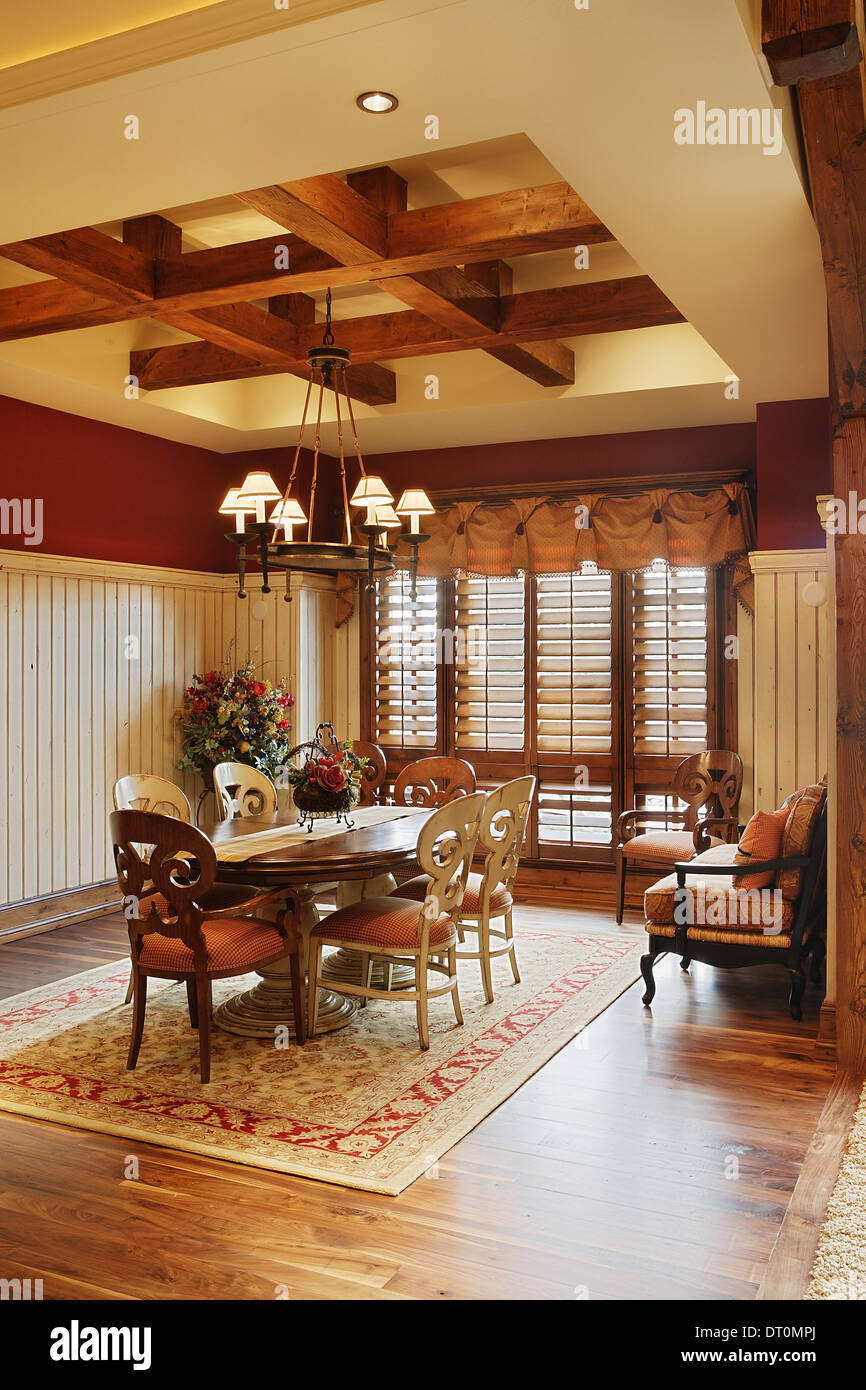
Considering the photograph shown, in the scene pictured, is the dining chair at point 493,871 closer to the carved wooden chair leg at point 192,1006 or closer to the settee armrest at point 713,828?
the carved wooden chair leg at point 192,1006

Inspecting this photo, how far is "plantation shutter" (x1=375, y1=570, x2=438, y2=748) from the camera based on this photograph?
283 inches

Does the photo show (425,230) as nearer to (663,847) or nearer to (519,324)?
(519,324)

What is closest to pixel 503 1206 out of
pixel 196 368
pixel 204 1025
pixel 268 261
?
pixel 204 1025

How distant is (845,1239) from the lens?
103 inches

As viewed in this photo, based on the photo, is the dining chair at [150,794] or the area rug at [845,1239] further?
the dining chair at [150,794]

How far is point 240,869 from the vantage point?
12.8ft

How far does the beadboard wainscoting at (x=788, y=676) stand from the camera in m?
5.52

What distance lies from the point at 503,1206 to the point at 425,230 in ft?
10.5

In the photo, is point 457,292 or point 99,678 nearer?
point 457,292

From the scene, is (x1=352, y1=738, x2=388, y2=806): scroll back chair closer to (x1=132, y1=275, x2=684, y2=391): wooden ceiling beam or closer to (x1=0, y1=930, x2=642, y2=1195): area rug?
(x1=0, y1=930, x2=642, y2=1195): area rug

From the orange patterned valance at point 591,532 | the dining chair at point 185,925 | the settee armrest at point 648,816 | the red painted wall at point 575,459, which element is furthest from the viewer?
the red painted wall at point 575,459

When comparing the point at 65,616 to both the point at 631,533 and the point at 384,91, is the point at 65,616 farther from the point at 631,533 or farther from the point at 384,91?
the point at 384,91

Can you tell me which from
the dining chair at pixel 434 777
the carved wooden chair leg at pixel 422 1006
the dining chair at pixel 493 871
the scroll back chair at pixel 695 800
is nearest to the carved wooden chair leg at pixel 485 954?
the dining chair at pixel 493 871

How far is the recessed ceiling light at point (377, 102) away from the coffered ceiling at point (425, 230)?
0.03 metres
